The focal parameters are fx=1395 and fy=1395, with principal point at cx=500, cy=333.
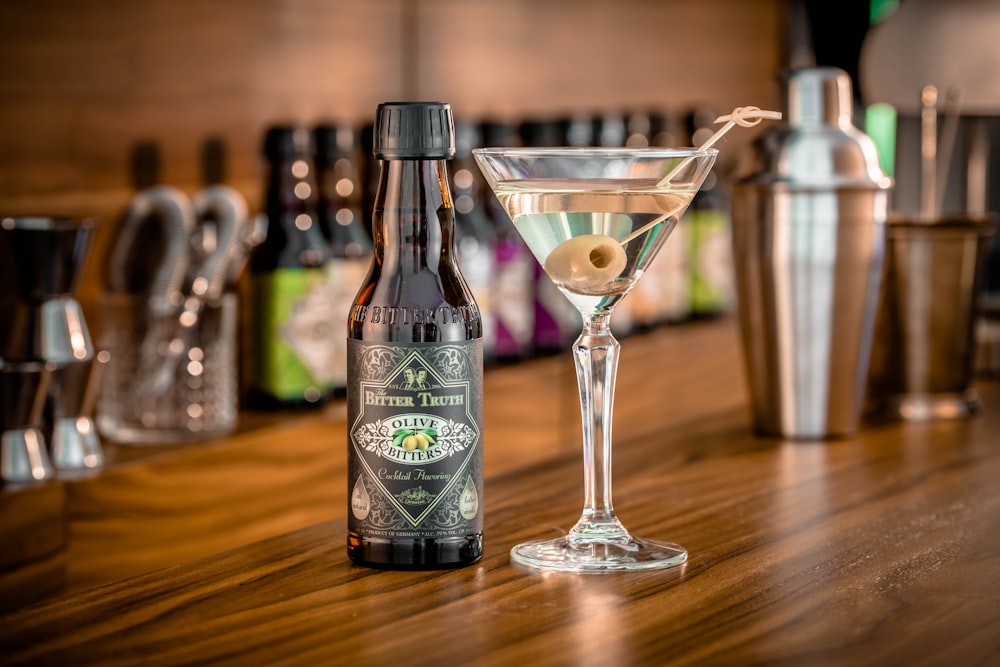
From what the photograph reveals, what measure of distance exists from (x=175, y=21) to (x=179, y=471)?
A: 618 mm

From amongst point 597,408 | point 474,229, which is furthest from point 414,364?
point 474,229

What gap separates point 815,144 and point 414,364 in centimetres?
63

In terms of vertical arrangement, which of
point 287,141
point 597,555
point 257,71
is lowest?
point 597,555

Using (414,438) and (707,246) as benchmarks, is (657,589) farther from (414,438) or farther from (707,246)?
(707,246)

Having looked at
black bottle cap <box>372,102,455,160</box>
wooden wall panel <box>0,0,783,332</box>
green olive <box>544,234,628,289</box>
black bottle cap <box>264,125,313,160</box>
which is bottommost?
green olive <box>544,234,628,289</box>

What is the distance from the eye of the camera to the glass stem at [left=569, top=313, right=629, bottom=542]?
889 millimetres

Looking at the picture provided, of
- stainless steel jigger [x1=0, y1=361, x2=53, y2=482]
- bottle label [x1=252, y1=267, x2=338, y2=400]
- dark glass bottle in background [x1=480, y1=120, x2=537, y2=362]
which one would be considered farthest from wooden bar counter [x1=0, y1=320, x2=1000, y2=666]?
dark glass bottle in background [x1=480, y1=120, x2=537, y2=362]

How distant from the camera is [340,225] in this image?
6.56ft

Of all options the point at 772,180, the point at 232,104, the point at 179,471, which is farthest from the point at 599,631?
the point at 232,104

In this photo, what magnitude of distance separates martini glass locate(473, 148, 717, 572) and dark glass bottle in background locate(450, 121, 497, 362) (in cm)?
119

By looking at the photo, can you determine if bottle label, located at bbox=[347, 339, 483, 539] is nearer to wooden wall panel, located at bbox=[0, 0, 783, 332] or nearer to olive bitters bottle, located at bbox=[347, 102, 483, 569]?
olive bitters bottle, located at bbox=[347, 102, 483, 569]

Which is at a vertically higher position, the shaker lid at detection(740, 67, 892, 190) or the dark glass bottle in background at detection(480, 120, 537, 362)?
the shaker lid at detection(740, 67, 892, 190)

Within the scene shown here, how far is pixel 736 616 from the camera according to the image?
76 cm

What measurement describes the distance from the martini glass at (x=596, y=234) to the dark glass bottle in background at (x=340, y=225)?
41.2 inches
